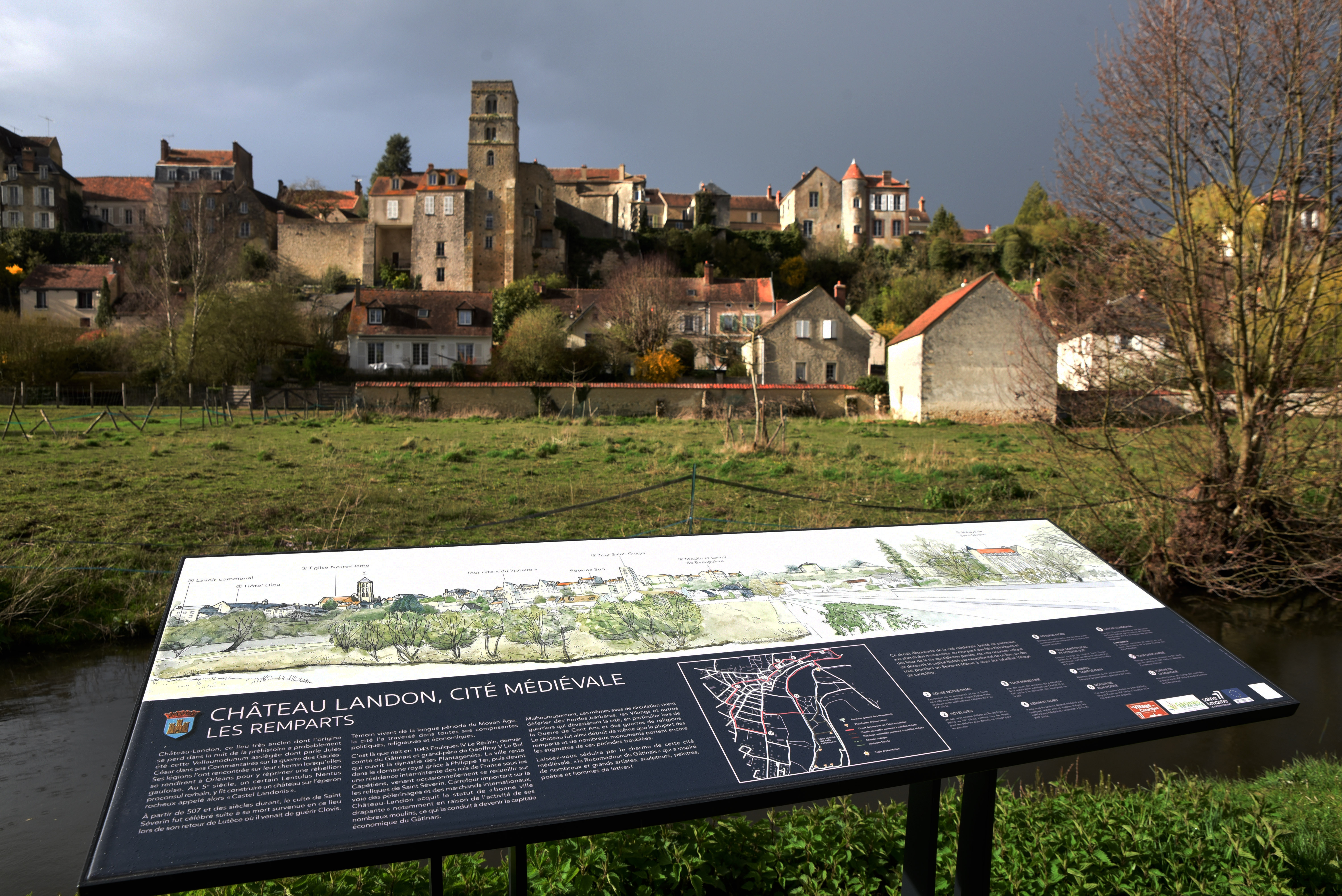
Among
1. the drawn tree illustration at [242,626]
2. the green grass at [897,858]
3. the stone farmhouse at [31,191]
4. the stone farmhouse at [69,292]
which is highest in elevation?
the stone farmhouse at [31,191]

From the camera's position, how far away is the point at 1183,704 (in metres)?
3.19

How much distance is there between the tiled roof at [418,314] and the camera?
166 ft

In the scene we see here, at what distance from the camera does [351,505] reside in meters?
12.6

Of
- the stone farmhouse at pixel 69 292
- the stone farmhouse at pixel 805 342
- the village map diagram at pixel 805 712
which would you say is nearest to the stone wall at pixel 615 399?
the stone farmhouse at pixel 805 342

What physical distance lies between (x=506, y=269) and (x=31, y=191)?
44.4m

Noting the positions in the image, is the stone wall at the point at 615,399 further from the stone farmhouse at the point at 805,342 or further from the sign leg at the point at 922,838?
the sign leg at the point at 922,838

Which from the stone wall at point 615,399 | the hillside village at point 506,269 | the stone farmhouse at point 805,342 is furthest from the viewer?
the stone farmhouse at point 805,342

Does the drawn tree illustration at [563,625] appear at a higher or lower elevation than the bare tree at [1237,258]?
lower

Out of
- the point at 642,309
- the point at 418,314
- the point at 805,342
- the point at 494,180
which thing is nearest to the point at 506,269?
the point at 494,180

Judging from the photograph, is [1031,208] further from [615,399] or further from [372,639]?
[372,639]

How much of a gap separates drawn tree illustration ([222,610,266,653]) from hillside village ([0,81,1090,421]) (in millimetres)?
27111

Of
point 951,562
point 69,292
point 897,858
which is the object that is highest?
point 69,292

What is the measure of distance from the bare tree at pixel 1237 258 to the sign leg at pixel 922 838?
24.6 ft

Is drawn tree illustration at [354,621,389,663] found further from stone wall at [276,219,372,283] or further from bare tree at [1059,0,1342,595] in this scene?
stone wall at [276,219,372,283]
